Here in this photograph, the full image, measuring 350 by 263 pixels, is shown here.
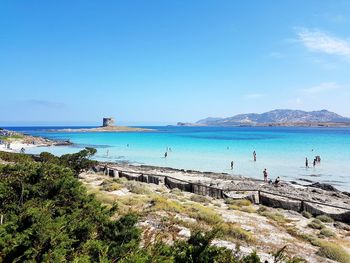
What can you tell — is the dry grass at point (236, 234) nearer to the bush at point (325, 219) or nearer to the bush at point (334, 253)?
the bush at point (334, 253)

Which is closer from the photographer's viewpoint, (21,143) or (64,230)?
(64,230)

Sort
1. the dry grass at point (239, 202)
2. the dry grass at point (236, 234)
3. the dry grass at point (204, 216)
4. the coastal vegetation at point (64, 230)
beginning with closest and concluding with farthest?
the coastal vegetation at point (64, 230), the dry grass at point (236, 234), the dry grass at point (204, 216), the dry grass at point (239, 202)

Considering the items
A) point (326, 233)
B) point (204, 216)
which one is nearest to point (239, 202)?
point (326, 233)

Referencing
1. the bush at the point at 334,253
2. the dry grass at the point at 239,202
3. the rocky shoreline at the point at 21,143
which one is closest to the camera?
the bush at the point at 334,253

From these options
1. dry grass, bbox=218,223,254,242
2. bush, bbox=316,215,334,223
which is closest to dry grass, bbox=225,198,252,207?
bush, bbox=316,215,334,223

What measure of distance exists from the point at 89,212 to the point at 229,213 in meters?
10.1

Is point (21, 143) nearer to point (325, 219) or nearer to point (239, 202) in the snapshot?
point (239, 202)

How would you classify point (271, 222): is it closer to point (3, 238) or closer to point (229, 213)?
point (229, 213)

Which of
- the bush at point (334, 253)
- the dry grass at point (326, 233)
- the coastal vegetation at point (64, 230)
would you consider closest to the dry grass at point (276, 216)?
the dry grass at point (326, 233)

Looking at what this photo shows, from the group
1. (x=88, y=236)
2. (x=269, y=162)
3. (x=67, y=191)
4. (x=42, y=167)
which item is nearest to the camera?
(x=88, y=236)

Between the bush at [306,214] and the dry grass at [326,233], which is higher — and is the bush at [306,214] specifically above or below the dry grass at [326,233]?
below

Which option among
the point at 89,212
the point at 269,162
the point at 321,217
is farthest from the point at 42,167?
the point at 269,162

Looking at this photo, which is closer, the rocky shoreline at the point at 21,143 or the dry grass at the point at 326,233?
the dry grass at the point at 326,233

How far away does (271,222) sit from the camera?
1531cm
